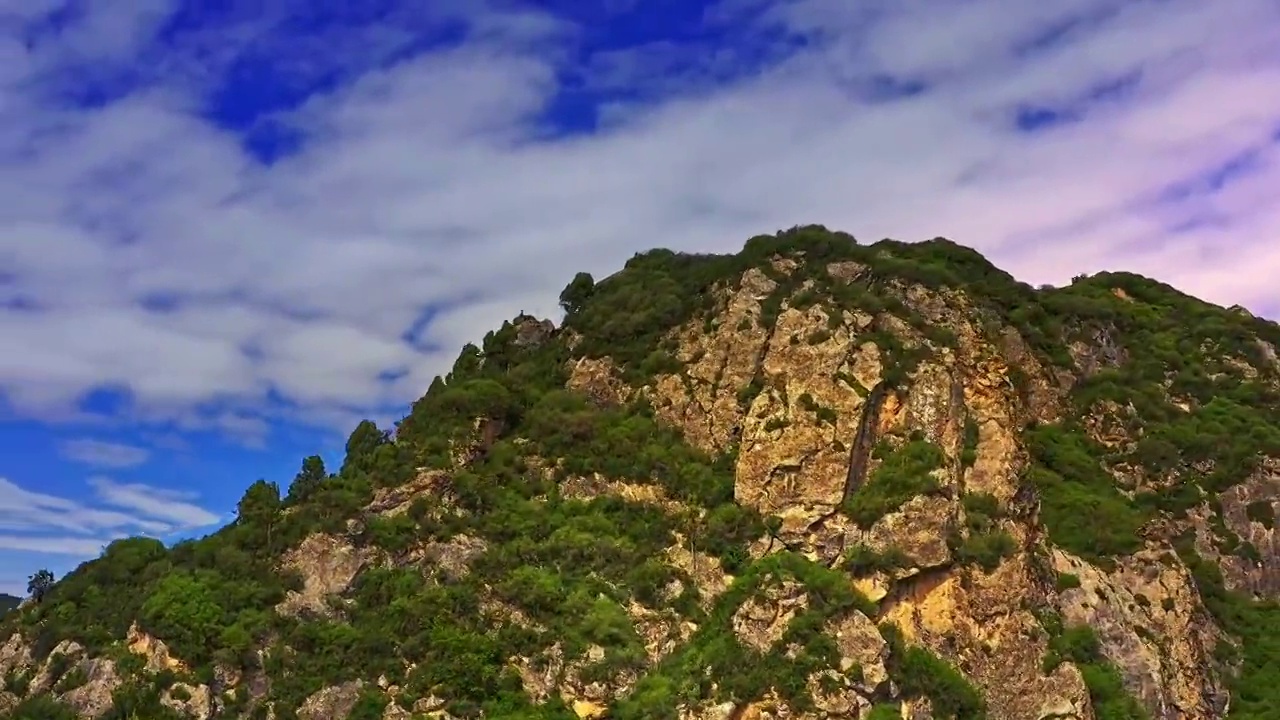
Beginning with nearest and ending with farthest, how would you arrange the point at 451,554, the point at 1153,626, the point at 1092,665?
the point at 1092,665 < the point at 1153,626 < the point at 451,554

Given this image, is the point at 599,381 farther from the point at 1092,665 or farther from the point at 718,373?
the point at 1092,665

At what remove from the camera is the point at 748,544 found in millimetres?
53281

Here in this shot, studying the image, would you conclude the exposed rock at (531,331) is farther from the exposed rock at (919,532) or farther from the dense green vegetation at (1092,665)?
the dense green vegetation at (1092,665)

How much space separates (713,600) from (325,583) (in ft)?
70.6

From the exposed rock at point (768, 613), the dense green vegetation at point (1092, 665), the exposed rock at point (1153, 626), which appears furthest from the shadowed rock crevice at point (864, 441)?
the exposed rock at point (1153, 626)

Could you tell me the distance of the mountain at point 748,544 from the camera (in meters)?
47.7

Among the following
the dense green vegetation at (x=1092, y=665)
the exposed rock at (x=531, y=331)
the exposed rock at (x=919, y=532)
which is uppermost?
the exposed rock at (x=531, y=331)

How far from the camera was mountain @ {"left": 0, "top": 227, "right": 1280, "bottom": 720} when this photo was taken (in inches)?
1879

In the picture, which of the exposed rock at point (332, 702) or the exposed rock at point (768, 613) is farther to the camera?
the exposed rock at point (332, 702)

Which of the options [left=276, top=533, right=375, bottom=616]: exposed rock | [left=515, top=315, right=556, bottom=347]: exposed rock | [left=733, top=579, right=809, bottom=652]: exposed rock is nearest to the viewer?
[left=733, top=579, right=809, bottom=652]: exposed rock

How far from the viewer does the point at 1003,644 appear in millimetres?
48625

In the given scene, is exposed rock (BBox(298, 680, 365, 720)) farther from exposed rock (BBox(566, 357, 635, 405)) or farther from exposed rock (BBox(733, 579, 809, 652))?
exposed rock (BBox(566, 357, 635, 405))

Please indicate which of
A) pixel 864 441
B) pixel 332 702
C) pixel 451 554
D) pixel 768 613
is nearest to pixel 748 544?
pixel 768 613

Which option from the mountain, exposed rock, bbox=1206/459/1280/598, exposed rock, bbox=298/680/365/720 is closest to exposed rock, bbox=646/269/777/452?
the mountain
